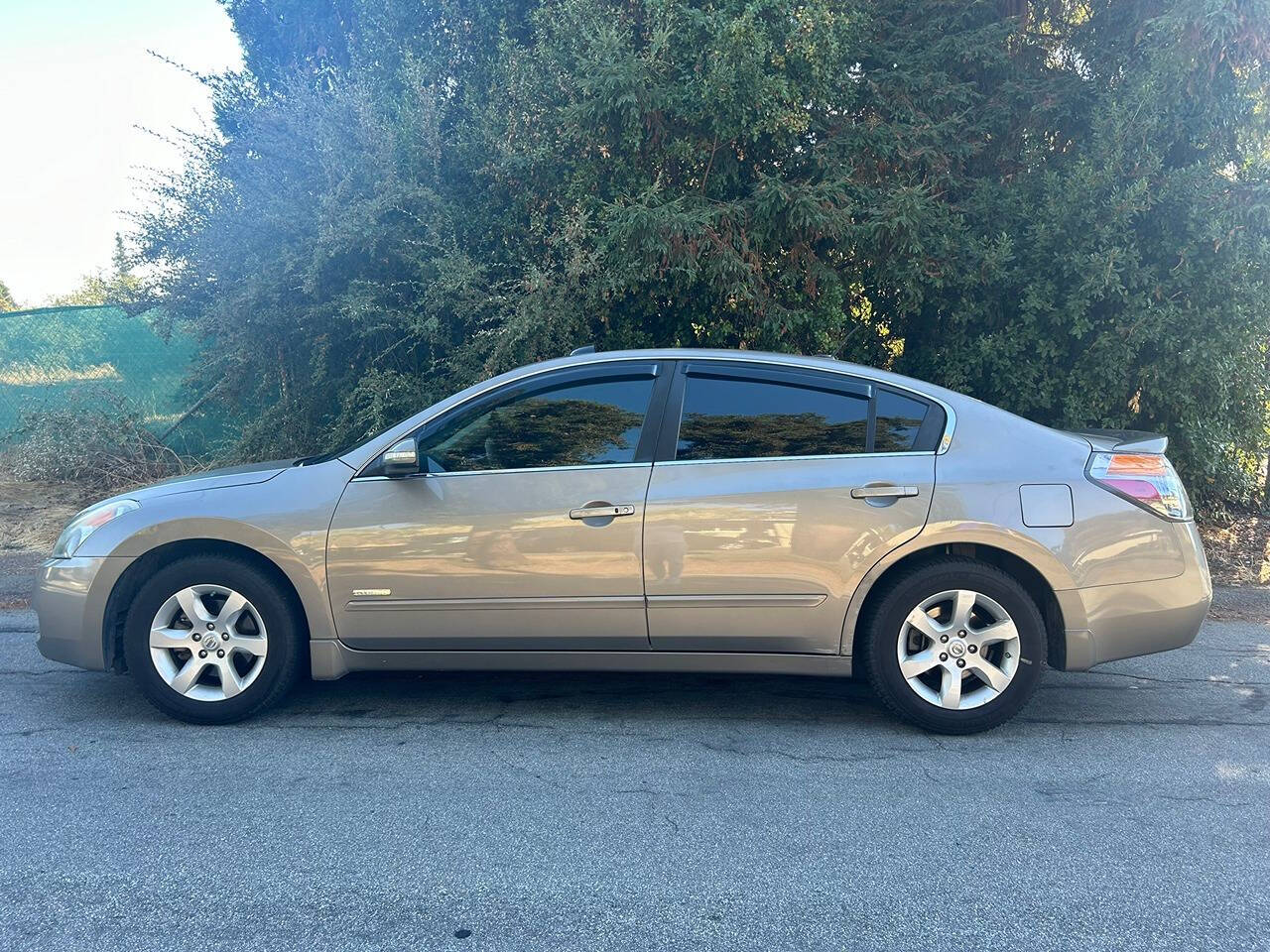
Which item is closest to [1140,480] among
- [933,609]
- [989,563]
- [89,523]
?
[989,563]

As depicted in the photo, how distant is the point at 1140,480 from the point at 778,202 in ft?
12.8

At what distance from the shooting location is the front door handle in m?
4.43

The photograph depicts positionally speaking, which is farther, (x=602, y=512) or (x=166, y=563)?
(x=166, y=563)

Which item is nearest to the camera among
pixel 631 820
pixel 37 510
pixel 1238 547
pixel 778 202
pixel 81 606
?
pixel 631 820

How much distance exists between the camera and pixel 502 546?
4.47 meters

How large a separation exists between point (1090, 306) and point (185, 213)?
24.9 ft

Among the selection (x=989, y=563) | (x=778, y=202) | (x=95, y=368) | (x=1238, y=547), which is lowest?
(x=1238, y=547)

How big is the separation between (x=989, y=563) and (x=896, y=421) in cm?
76

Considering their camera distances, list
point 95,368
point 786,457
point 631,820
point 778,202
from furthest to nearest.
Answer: point 95,368 < point 778,202 < point 786,457 < point 631,820

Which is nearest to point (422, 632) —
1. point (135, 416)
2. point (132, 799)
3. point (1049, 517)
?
point (132, 799)

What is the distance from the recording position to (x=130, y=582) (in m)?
4.64

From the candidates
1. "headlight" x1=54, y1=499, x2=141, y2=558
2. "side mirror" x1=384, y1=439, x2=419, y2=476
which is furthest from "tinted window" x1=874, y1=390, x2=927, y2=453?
"headlight" x1=54, y1=499, x2=141, y2=558

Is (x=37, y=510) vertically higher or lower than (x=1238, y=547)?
higher

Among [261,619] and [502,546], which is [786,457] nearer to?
[502,546]
